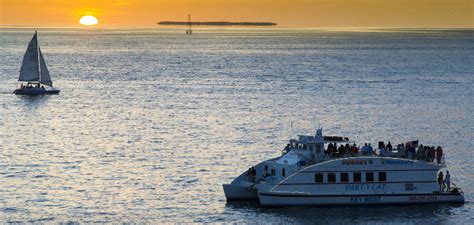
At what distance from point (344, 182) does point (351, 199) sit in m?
0.98

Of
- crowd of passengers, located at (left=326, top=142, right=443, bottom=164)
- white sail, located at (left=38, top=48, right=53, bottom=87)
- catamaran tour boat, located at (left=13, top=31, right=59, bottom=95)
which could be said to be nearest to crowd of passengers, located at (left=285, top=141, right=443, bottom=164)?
crowd of passengers, located at (left=326, top=142, right=443, bottom=164)

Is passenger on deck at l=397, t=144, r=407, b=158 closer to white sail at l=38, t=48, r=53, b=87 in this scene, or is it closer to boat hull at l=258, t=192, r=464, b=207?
boat hull at l=258, t=192, r=464, b=207

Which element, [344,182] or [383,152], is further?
[383,152]

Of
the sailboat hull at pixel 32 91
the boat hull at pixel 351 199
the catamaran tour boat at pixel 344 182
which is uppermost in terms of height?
the sailboat hull at pixel 32 91

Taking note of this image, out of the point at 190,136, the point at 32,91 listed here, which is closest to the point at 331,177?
the point at 190,136

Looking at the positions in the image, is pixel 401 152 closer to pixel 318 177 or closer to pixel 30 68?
pixel 318 177

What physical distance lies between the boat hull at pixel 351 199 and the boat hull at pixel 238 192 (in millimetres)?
1587

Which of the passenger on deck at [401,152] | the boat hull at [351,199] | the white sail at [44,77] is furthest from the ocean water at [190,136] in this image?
the passenger on deck at [401,152]

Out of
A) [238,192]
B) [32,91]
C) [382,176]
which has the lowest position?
[238,192]

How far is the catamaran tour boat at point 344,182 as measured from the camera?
60.1 m

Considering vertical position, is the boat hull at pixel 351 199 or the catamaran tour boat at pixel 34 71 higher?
the catamaran tour boat at pixel 34 71

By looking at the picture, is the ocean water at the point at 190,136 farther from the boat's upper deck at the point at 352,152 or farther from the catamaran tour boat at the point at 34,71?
the boat's upper deck at the point at 352,152

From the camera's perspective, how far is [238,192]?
6178 centimetres

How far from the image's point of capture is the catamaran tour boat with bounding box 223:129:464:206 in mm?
60125
